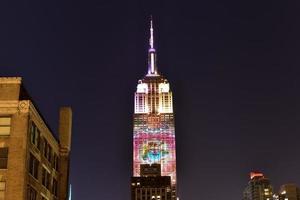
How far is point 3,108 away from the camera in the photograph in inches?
2493

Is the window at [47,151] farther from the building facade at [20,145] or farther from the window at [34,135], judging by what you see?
the window at [34,135]

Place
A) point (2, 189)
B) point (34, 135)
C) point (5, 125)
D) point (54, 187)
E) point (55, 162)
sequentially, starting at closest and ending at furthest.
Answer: point (2, 189) → point (5, 125) → point (34, 135) → point (54, 187) → point (55, 162)

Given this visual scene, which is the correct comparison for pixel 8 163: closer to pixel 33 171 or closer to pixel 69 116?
pixel 33 171

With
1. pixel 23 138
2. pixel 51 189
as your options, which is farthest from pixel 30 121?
pixel 51 189

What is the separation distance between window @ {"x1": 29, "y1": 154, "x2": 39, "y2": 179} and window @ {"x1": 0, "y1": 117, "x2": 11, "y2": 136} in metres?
4.26

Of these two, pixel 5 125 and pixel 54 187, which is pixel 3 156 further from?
pixel 54 187

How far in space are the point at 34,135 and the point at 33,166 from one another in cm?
346

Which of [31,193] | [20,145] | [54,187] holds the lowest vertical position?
[31,193]

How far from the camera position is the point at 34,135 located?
67.2 metres

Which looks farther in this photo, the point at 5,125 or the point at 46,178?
the point at 46,178

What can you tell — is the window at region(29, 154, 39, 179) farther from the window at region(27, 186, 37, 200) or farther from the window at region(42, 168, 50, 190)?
the window at region(42, 168, 50, 190)

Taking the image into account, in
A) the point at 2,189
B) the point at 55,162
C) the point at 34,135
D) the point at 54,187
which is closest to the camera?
the point at 2,189

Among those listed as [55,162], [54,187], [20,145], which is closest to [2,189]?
[20,145]

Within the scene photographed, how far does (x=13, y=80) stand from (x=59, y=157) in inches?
898
